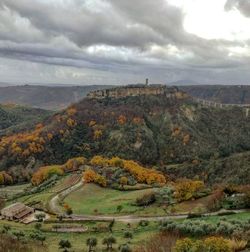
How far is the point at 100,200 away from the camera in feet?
341

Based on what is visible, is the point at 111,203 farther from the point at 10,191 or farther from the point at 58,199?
the point at 10,191

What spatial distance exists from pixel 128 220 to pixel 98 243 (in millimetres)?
22169

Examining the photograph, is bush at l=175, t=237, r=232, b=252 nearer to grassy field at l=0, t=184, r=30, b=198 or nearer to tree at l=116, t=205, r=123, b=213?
tree at l=116, t=205, r=123, b=213

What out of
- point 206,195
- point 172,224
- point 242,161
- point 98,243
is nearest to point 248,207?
point 206,195

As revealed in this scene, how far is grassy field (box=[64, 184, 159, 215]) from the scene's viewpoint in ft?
294

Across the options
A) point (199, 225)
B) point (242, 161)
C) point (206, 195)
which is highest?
point (199, 225)

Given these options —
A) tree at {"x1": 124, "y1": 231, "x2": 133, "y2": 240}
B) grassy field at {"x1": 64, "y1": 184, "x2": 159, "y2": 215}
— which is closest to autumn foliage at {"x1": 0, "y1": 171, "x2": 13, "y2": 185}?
grassy field at {"x1": 64, "y1": 184, "x2": 159, "y2": 215}

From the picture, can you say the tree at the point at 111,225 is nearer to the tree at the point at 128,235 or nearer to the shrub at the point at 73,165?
the tree at the point at 128,235

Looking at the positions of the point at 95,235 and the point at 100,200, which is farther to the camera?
the point at 100,200

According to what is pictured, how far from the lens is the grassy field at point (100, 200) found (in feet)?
294

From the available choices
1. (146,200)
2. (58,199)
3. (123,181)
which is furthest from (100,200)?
(123,181)

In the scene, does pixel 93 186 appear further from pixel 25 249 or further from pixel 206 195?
pixel 25 249

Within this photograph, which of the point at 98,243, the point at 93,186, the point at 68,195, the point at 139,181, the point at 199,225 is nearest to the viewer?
the point at 199,225

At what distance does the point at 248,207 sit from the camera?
73.1 metres
